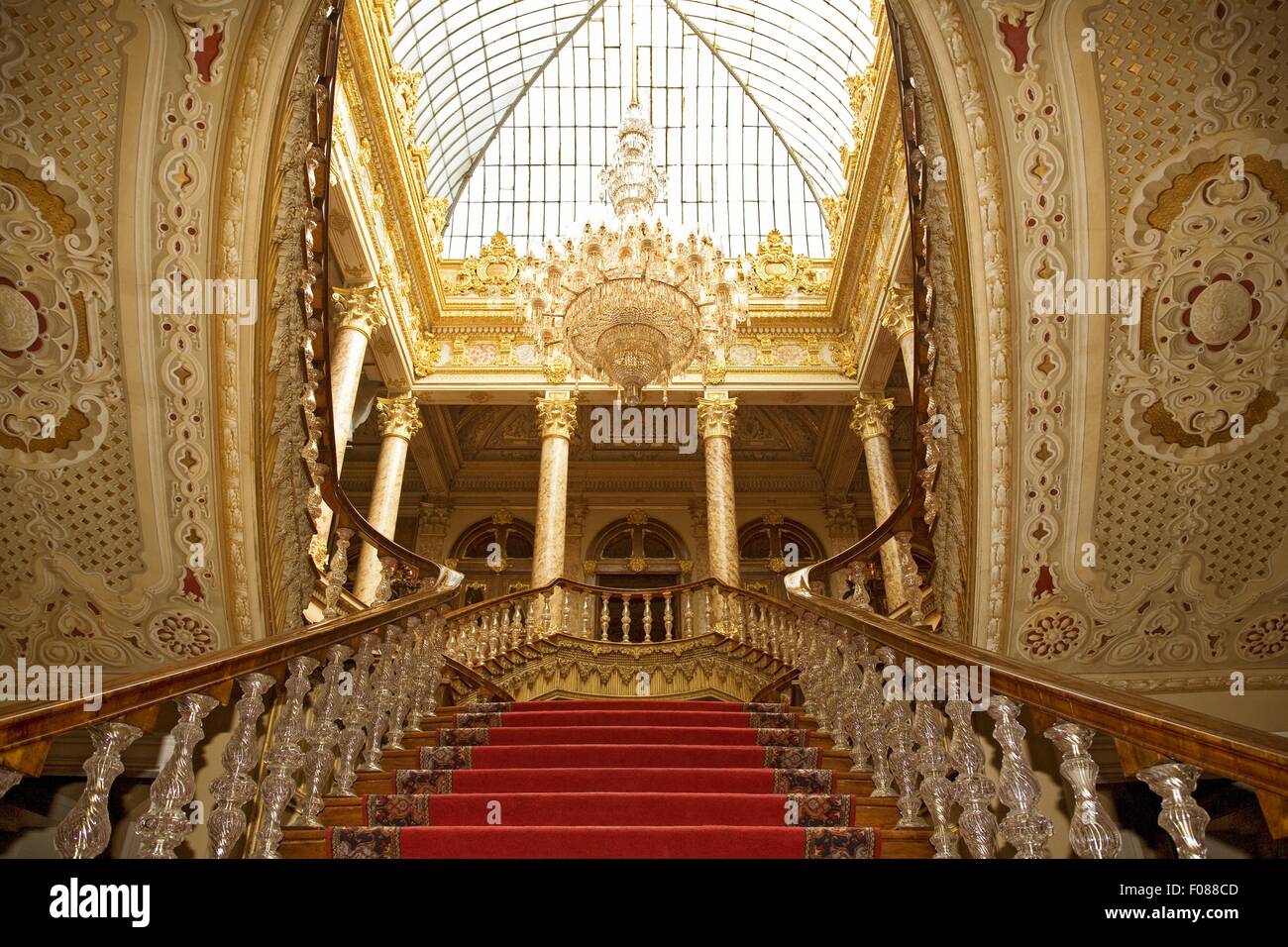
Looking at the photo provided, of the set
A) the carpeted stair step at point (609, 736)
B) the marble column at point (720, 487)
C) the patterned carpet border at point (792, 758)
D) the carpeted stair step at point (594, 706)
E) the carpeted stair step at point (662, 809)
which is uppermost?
the marble column at point (720, 487)

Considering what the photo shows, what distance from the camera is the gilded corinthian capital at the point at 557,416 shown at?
1280cm

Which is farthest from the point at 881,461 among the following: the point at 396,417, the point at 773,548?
the point at 396,417

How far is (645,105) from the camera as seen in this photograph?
16.1 meters

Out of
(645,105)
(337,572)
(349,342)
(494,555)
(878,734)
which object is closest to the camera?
(878,734)

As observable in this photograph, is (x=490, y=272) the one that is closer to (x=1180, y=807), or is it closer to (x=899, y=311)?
(x=899, y=311)

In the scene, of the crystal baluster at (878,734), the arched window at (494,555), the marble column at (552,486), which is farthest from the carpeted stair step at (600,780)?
the arched window at (494,555)

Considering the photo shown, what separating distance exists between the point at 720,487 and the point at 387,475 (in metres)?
4.84

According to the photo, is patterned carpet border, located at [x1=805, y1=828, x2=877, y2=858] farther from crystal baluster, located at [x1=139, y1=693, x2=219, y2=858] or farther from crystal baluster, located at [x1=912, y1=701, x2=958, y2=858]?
crystal baluster, located at [x1=139, y1=693, x2=219, y2=858]

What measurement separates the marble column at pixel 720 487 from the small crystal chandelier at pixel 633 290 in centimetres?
342

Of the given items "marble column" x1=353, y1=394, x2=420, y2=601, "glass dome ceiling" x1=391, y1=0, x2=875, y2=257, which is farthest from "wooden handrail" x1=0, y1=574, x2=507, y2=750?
"glass dome ceiling" x1=391, y1=0, x2=875, y2=257

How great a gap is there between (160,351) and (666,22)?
13.3 metres

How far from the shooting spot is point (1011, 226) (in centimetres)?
489

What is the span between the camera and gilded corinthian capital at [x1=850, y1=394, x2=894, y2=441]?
1259 centimetres

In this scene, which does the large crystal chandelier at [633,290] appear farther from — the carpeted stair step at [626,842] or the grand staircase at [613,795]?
the carpeted stair step at [626,842]
